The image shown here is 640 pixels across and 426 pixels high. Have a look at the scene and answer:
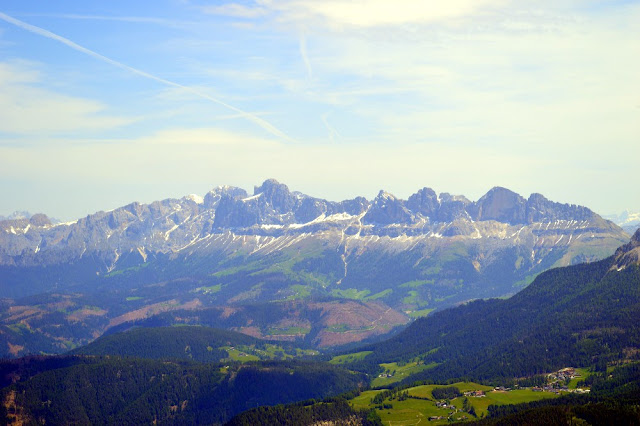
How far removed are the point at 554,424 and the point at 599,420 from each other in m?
11.5

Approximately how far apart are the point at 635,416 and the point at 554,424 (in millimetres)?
20490

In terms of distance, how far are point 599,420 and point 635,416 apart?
29.5 ft

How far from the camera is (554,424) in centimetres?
19975

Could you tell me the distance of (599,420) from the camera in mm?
198250

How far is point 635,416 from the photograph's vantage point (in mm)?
196375
